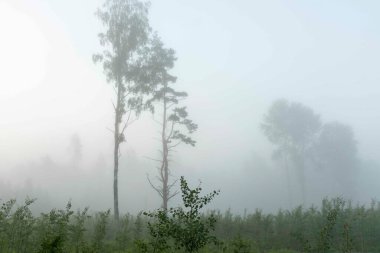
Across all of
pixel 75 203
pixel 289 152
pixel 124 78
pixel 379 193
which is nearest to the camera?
pixel 124 78

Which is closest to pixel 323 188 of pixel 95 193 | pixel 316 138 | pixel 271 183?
pixel 271 183

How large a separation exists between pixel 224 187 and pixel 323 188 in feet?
71.6

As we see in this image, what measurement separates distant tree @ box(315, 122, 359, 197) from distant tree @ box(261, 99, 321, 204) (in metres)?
1.76

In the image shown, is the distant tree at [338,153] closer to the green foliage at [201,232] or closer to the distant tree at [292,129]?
the distant tree at [292,129]

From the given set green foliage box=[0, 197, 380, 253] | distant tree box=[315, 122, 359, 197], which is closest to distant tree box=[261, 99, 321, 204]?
distant tree box=[315, 122, 359, 197]

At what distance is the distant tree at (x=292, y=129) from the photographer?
5325cm

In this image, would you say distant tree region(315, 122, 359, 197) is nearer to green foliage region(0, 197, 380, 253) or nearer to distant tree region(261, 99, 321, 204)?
distant tree region(261, 99, 321, 204)

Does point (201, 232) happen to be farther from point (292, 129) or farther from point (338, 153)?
point (338, 153)

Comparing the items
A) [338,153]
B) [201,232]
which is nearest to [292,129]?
[338,153]

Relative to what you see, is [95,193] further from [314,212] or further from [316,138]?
[314,212]

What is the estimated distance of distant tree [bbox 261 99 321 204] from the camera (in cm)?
5325

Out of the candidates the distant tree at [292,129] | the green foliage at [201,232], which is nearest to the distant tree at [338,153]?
the distant tree at [292,129]

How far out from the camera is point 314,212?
18062mm

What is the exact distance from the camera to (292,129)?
5319 centimetres
